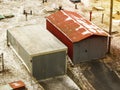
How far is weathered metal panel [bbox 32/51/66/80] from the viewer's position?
23.4m

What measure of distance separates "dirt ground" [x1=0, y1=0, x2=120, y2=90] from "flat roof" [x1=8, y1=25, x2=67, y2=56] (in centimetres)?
160

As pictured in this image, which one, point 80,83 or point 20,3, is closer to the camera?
point 80,83

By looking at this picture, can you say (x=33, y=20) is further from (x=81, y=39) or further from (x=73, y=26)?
(x=81, y=39)

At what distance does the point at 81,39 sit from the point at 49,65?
135 inches

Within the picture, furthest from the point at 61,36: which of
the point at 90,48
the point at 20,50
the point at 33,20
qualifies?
the point at 33,20

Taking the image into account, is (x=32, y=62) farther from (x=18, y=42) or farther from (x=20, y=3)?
(x=20, y=3)

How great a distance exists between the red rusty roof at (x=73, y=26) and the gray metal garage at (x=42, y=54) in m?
1.70

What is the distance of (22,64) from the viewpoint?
2520 centimetres

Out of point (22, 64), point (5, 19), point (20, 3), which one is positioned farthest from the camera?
point (20, 3)

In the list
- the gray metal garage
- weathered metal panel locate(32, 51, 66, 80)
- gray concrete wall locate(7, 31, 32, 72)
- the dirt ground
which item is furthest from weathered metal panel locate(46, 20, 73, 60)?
gray concrete wall locate(7, 31, 32, 72)

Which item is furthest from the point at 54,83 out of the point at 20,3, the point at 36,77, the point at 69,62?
the point at 20,3

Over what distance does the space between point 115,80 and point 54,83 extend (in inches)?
176

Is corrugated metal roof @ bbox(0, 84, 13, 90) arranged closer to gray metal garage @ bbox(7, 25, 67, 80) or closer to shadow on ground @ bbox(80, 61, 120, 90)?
gray metal garage @ bbox(7, 25, 67, 80)

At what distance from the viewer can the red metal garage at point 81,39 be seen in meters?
25.8
